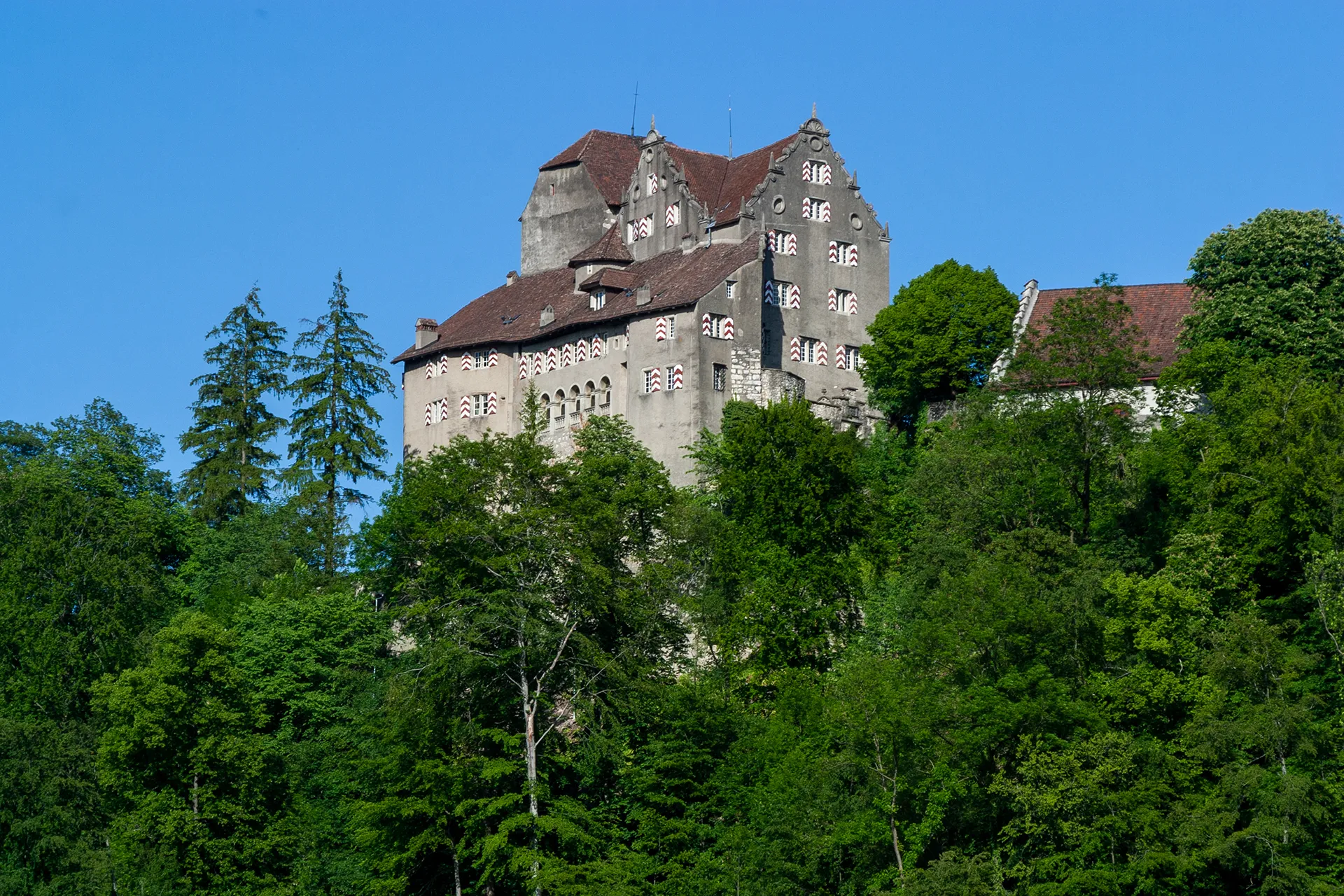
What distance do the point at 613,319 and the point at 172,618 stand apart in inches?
821

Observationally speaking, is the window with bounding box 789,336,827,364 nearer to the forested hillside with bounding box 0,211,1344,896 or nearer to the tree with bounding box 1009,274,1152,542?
the forested hillside with bounding box 0,211,1344,896

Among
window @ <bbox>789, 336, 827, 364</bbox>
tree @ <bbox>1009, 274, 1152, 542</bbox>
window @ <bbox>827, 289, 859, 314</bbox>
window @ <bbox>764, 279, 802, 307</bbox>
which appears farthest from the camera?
window @ <bbox>827, 289, 859, 314</bbox>

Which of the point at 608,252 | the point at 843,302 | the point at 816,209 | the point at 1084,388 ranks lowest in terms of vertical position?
the point at 1084,388

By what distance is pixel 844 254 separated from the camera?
90625 millimetres

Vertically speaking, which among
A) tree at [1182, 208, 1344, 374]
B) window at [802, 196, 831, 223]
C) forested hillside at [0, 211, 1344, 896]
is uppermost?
window at [802, 196, 831, 223]

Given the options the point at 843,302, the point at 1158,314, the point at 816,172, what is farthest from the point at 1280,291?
the point at 816,172

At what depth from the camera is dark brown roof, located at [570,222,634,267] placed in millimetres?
92000

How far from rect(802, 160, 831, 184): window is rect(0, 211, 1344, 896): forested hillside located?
38.6 ft

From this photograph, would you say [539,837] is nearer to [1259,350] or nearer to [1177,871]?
[1177,871]

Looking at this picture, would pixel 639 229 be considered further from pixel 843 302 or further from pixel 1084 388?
pixel 1084 388

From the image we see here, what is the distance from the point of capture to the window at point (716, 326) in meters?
83.1

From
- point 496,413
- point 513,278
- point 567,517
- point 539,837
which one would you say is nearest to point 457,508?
point 567,517

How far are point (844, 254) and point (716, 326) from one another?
29.8 ft

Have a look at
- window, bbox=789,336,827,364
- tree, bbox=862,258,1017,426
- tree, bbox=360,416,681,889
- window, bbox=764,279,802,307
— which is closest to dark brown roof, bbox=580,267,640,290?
window, bbox=764,279,802,307
